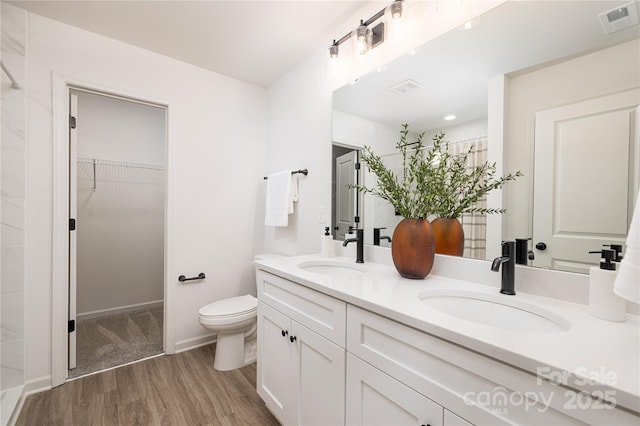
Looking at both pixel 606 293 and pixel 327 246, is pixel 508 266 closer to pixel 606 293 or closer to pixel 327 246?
pixel 606 293

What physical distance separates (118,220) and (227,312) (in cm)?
196

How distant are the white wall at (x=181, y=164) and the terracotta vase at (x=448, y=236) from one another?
6.06ft

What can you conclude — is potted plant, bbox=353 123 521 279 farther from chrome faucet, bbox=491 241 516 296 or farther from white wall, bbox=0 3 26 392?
white wall, bbox=0 3 26 392

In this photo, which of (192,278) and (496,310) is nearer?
(496,310)

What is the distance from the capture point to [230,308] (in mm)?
2027

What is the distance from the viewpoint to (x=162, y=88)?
7.16 ft

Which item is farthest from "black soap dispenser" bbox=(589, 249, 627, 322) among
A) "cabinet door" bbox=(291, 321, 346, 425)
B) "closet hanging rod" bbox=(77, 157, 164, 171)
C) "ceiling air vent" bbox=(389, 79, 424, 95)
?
"closet hanging rod" bbox=(77, 157, 164, 171)

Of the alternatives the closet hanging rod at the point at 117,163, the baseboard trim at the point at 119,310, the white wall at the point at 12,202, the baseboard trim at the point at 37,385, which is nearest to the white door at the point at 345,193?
the white wall at the point at 12,202

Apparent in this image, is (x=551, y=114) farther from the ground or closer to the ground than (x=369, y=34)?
closer to the ground

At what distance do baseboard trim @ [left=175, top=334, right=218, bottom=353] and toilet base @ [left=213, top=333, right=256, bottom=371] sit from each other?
365 millimetres

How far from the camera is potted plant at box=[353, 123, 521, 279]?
116 centimetres

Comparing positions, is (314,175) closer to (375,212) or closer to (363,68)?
(375,212)

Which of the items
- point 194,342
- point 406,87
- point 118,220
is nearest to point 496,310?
point 406,87

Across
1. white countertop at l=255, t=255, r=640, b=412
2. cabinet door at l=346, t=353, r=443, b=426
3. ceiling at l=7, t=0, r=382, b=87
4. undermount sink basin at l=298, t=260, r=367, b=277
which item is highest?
ceiling at l=7, t=0, r=382, b=87
